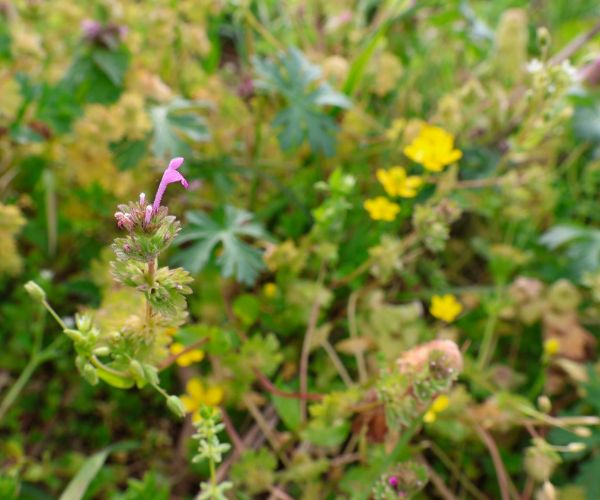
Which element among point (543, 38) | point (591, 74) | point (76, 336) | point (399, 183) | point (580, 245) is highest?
point (591, 74)

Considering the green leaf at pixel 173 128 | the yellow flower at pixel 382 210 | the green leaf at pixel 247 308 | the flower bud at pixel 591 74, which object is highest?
the flower bud at pixel 591 74

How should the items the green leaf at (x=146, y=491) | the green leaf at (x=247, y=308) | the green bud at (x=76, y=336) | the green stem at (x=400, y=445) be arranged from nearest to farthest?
the green bud at (x=76, y=336) < the green stem at (x=400, y=445) < the green leaf at (x=146, y=491) < the green leaf at (x=247, y=308)

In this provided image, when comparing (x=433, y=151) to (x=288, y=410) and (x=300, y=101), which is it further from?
(x=288, y=410)

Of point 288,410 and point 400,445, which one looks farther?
point 288,410

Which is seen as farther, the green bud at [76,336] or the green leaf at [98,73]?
the green leaf at [98,73]

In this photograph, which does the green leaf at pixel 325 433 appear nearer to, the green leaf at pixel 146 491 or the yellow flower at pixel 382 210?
the green leaf at pixel 146 491

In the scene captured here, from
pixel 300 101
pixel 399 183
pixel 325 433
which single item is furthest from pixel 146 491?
pixel 300 101

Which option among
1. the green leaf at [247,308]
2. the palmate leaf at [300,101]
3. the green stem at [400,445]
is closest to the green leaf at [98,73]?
the palmate leaf at [300,101]

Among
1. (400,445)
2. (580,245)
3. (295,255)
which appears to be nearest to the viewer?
(400,445)
